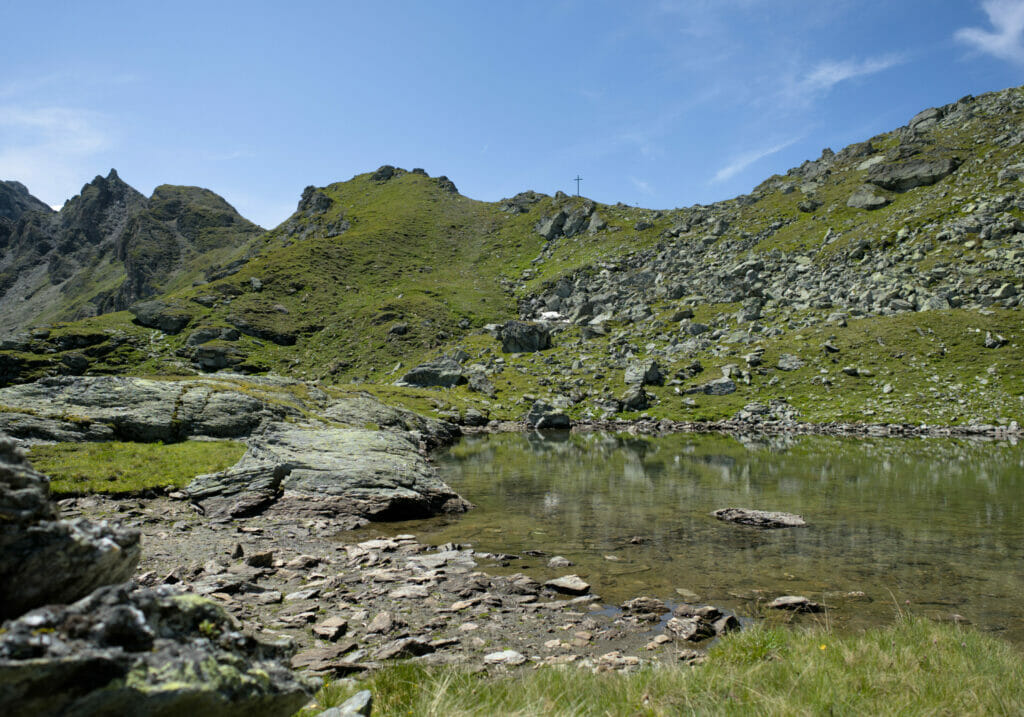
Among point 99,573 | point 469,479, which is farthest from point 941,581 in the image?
point 469,479

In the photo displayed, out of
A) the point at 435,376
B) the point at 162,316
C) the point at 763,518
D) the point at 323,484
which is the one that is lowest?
the point at 763,518

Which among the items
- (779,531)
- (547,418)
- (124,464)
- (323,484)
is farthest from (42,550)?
(547,418)

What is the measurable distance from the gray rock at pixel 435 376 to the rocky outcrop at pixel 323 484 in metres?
65.6

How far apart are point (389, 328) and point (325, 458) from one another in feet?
340

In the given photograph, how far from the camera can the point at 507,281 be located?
160 meters

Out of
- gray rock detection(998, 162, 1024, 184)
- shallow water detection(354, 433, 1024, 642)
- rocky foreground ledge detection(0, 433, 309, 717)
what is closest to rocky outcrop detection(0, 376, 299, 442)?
shallow water detection(354, 433, 1024, 642)

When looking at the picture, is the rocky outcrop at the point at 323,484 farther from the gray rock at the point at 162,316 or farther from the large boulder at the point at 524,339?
the gray rock at the point at 162,316

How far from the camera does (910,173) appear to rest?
10994 cm

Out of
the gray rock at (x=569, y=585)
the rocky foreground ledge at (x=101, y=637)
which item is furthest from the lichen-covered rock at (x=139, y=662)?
the gray rock at (x=569, y=585)

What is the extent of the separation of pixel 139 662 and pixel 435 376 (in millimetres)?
89535

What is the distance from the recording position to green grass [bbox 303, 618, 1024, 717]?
19.2 ft

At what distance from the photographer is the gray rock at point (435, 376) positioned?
301 ft

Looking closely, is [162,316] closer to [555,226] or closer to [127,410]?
[127,410]

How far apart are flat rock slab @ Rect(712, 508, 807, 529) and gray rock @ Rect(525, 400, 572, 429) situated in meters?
50.9
